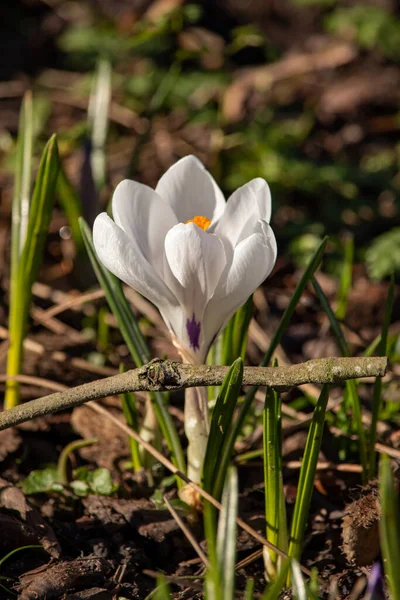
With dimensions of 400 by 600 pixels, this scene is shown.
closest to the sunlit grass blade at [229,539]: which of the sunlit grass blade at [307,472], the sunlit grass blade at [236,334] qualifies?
the sunlit grass blade at [307,472]

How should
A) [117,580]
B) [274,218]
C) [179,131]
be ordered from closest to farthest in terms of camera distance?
[117,580], [274,218], [179,131]

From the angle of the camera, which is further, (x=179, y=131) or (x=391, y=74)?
(x=391, y=74)

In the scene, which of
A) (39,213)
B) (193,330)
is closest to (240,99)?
(39,213)

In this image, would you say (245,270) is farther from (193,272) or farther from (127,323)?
(127,323)

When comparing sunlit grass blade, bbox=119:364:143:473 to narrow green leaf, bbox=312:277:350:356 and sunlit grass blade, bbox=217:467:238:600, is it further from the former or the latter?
sunlit grass blade, bbox=217:467:238:600

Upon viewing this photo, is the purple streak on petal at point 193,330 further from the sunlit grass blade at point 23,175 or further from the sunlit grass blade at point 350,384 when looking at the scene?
the sunlit grass blade at point 23,175

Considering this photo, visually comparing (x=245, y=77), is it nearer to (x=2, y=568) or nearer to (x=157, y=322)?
(x=157, y=322)

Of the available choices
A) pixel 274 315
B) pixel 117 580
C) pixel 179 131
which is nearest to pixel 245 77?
pixel 179 131
